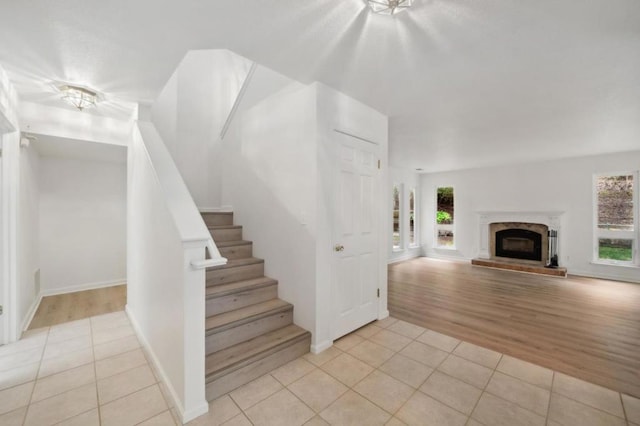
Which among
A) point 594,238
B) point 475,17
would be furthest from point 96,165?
point 594,238

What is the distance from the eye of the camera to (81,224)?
4395 millimetres

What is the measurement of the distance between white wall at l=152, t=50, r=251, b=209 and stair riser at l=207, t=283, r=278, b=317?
88.1 inches

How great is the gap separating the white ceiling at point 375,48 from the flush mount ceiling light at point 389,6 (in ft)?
0.23

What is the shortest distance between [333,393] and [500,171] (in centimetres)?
678

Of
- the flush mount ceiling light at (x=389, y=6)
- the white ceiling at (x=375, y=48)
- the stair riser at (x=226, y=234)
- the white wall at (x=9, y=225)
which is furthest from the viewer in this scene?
the stair riser at (x=226, y=234)

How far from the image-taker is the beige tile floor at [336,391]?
5.60 ft

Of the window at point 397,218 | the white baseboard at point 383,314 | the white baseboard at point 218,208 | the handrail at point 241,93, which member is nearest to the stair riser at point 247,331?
the white baseboard at point 383,314

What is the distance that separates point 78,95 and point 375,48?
9.02 ft

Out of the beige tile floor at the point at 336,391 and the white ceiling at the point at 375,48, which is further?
the beige tile floor at the point at 336,391

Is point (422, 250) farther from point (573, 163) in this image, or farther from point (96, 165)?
point (96, 165)

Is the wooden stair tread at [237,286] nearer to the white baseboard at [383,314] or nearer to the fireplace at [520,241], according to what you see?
the white baseboard at [383,314]

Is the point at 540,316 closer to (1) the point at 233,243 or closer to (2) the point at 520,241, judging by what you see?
(2) the point at 520,241

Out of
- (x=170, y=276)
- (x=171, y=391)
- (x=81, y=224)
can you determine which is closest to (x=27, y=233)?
(x=81, y=224)

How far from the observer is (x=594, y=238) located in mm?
5488
